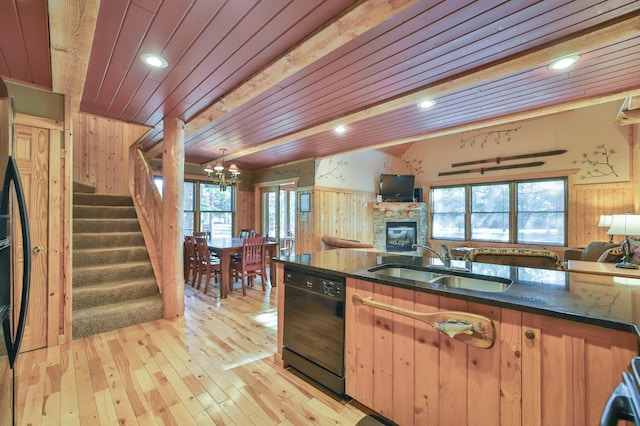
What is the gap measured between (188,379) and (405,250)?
6.47 metres

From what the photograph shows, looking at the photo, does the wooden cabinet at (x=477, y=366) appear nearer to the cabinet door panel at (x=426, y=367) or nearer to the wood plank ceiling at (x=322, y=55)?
the cabinet door panel at (x=426, y=367)

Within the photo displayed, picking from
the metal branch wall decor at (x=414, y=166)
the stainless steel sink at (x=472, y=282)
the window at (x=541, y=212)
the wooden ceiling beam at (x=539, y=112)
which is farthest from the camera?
the metal branch wall decor at (x=414, y=166)

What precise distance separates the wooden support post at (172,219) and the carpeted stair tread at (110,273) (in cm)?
58

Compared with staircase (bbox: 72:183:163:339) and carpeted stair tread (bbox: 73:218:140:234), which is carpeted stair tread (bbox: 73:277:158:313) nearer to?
staircase (bbox: 72:183:163:339)

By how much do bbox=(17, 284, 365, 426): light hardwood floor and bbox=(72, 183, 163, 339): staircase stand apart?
0.18 m

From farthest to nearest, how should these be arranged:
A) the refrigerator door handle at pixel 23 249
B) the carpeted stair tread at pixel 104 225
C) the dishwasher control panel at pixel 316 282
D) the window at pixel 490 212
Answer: the window at pixel 490 212, the carpeted stair tread at pixel 104 225, the dishwasher control panel at pixel 316 282, the refrigerator door handle at pixel 23 249

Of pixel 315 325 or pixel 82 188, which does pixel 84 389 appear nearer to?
pixel 315 325

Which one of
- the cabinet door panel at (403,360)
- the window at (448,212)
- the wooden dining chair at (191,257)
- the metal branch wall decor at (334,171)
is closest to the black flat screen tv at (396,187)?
the window at (448,212)

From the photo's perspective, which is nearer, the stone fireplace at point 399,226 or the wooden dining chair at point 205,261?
the wooden dining chair at point 205,261

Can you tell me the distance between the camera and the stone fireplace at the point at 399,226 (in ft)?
24.7

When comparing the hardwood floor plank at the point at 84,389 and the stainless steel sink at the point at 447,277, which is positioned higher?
the stainless steel sink at the point at 447,277

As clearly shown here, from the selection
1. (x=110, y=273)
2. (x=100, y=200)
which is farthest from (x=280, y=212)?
(x=110, y=273)

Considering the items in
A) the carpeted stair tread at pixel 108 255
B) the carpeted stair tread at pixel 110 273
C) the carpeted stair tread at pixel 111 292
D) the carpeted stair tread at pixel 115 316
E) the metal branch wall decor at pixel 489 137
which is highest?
the metal branch wall decor at pixel 489 137

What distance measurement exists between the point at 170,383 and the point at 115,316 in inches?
57.8
